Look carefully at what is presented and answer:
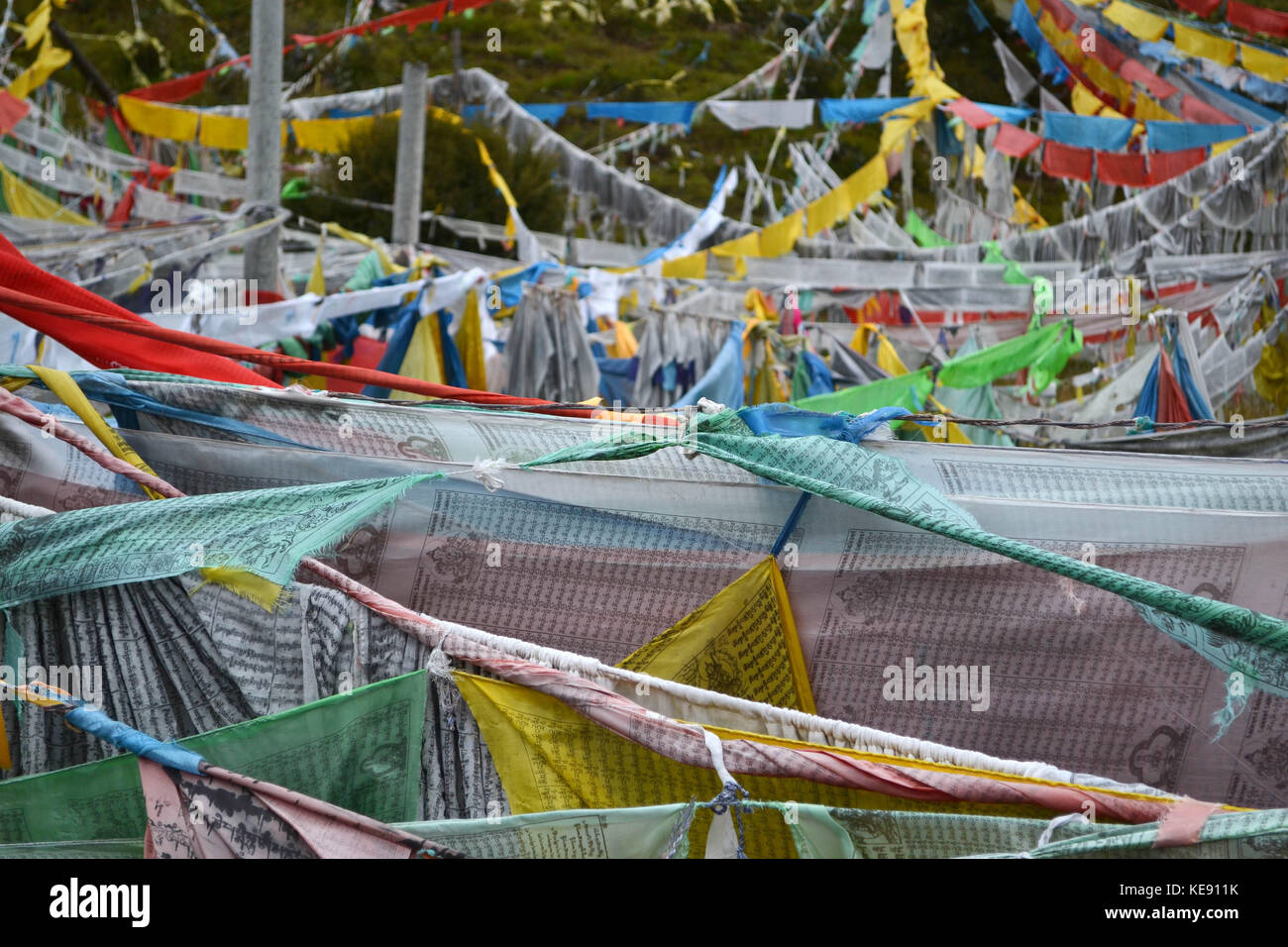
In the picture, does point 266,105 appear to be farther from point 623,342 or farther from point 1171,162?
point 1171,162

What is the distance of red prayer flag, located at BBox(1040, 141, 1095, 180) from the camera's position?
10688mm

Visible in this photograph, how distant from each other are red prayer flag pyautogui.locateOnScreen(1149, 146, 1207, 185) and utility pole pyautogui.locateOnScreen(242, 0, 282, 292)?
7.85 meters

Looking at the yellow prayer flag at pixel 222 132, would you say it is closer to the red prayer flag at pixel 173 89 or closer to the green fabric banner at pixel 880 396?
the red prayer flag at pixel 173 89

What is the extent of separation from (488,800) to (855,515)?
2.67ft

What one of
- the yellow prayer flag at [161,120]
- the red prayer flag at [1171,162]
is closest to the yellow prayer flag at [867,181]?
the red prayer flag at [1171,162]

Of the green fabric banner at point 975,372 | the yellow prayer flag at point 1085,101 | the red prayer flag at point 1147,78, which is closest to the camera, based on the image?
the green fabric banner at point 975,372

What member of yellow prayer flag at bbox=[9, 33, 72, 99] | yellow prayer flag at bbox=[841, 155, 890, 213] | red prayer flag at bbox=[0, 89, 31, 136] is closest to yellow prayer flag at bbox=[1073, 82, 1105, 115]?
yellow prayer flag at bbox=[841, 155, 890, 213]

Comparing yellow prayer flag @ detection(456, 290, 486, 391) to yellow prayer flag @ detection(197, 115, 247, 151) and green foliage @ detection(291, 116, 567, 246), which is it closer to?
yellow prayer flag @ detection(197, 115, 247, 151)

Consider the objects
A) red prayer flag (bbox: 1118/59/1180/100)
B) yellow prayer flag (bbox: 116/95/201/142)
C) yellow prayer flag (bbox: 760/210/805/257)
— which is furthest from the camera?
red prayer flag (bbox: 1118/59/1180/100)

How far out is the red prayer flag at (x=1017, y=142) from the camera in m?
10.7

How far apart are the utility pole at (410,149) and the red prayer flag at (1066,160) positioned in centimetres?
623

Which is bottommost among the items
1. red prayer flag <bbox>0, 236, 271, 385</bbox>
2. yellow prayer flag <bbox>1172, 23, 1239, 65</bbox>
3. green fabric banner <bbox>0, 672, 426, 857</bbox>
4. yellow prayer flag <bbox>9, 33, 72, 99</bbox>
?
green fabric banner <bbox>0, 672, 426, 857</bbox>

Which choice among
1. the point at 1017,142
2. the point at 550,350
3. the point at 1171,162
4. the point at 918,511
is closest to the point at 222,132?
the point at 550,350
